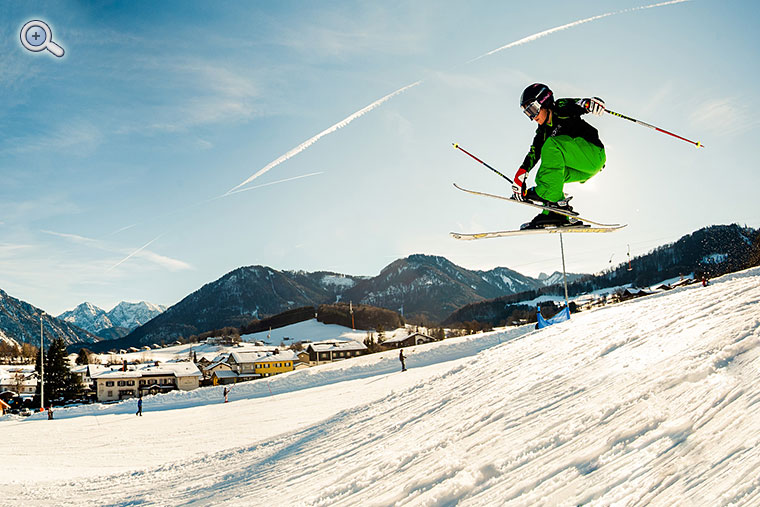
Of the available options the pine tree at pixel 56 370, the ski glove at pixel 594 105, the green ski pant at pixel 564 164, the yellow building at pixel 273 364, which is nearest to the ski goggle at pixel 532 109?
the green ski pant at pixel 564 164

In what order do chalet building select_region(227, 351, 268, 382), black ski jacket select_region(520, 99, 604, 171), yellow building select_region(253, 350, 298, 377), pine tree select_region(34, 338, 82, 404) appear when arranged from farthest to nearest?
yellow building select_region(253, 350, 298, 377) → chalet building select_region(227, 351, 268, 382) → pine tree select_region(34, 338, 82, 404) → black ski jacket select_region(520, 99, 604, 171)

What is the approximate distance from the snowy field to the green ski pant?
2.34 meters

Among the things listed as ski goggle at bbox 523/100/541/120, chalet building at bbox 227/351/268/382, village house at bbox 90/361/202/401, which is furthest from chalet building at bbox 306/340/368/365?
ski goggle at bbox 523/100/541/120

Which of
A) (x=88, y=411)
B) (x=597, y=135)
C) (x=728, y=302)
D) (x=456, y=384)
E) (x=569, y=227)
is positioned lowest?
(x=88, y=411)

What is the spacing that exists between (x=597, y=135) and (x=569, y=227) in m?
1.67

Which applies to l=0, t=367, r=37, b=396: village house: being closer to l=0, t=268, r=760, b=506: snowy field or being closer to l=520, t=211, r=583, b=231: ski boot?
l=0, t=268, r=760, b=506: snowy field

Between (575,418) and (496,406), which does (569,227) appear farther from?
(575,418)

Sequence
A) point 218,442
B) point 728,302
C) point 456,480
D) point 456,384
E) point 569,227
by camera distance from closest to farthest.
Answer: point 456,480, point 728,302, point 569,227, point 456,384, point 218,442

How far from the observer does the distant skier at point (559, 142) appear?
5742 millimetres

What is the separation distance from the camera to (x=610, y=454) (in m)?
3.34

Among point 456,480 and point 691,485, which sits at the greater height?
point 691,485

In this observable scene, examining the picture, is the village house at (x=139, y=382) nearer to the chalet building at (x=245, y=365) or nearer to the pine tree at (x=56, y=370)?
the chalet building at (x=245, y=365)

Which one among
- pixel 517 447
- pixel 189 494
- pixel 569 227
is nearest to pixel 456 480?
pixel 517 447

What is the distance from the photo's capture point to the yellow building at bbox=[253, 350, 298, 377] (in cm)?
6731
